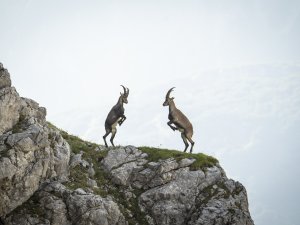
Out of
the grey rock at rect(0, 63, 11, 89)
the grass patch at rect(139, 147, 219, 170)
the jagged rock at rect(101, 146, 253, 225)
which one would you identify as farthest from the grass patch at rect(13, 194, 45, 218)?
the grass patch at rect(139, 147, 219, 170)

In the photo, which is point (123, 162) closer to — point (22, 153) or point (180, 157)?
point (180, 157)

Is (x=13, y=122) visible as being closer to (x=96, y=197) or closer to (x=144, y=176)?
(x=96, y=197)

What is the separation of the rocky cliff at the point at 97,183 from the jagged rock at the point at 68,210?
4 centimetres

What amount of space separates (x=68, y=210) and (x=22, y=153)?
347 centimetres

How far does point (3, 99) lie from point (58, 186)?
18.1ft

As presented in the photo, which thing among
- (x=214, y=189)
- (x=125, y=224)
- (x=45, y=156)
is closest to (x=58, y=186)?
(x=45, y=156)

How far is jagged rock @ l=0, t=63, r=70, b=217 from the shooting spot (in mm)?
17688

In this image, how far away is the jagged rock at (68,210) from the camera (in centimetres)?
1753

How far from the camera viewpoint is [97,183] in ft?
69.1

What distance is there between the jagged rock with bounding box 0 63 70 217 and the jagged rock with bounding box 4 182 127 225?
0.56 m

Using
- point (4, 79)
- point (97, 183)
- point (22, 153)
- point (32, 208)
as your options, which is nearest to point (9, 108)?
point (4, 79)

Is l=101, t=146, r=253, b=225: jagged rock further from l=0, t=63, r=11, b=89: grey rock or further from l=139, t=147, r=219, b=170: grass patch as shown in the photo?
l=0, t=63, r=11, b=89: grey rock

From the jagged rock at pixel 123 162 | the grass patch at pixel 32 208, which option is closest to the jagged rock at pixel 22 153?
the grass patch at pixel 32 208

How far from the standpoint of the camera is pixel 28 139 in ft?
62.4
